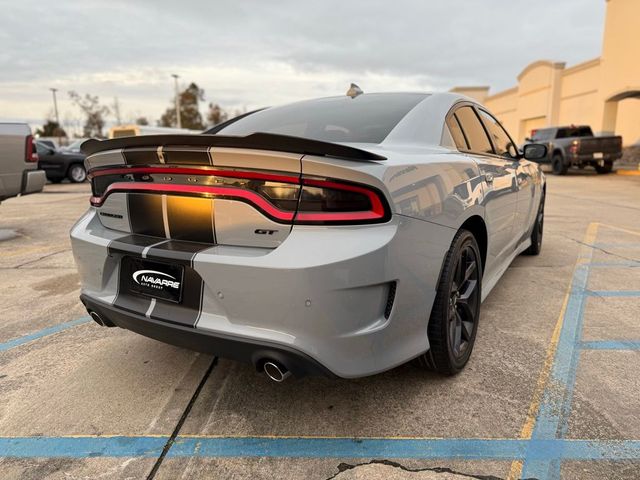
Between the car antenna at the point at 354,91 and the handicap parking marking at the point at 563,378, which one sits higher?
the car antenna at the point at 354,91

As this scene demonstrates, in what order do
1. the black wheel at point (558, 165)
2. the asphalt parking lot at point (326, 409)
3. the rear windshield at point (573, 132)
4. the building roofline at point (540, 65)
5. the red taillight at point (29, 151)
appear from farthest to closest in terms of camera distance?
the building roofline at point (540, 65) < the rear windshield at point (573, 132) < the black wheel at point (558, 165) < the red taillight at point (29, 151) < the asphalt parking lot at point (326, 409)

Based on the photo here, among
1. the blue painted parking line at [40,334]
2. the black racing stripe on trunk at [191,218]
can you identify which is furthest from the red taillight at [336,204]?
the blue painted parking line at [40,334]

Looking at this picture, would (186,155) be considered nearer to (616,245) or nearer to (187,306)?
(187,306)

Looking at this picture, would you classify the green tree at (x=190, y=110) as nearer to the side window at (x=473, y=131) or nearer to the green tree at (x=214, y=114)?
the green tree at (x=214, y=114)

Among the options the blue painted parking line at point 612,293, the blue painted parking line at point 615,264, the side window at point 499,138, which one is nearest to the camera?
the side window at point 499,138

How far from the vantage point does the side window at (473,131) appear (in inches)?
122

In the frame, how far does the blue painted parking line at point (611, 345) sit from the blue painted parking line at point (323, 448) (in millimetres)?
1001

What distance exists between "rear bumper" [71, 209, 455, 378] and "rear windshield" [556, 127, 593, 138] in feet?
61.8

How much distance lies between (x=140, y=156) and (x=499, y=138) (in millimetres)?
2906

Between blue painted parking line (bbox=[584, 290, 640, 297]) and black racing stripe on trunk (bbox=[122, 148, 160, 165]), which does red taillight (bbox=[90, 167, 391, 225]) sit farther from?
blue painted parking line (bbox=[584, 290, 640, 297])

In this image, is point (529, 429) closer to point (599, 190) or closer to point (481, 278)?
point (481, 278)

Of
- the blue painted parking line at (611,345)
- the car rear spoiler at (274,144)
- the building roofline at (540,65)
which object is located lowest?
the blue painted parking line at (611,345)

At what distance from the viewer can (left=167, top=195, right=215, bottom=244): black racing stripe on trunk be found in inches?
78.7

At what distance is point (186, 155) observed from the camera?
1.98 meters
